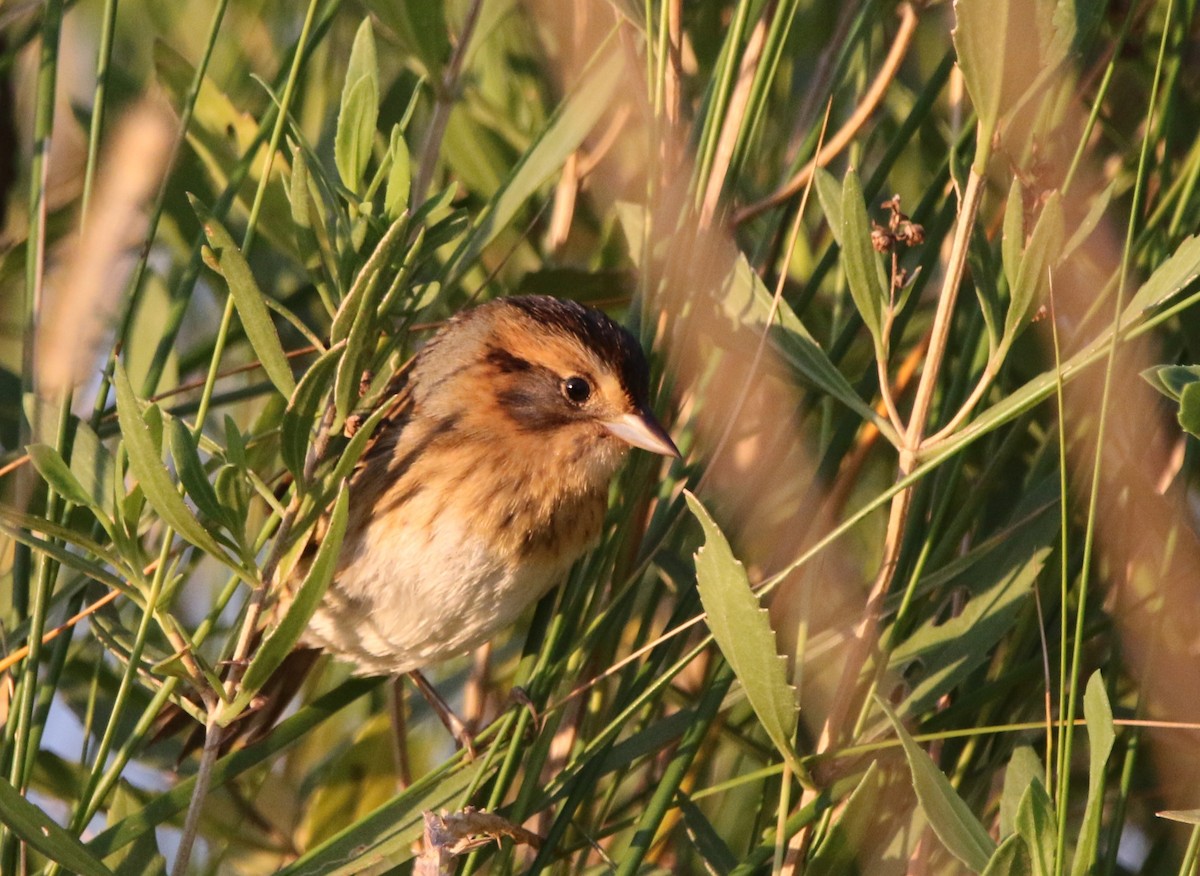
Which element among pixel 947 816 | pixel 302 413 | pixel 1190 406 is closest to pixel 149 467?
pixel 302 413

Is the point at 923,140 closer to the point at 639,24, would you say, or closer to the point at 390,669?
the point at 639,24

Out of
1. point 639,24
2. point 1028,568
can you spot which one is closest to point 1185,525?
point 1028,568

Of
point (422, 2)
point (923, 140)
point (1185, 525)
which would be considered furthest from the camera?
point (923, 140)

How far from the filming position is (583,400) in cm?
251

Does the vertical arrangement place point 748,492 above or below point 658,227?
below

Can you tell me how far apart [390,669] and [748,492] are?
0.65 metres

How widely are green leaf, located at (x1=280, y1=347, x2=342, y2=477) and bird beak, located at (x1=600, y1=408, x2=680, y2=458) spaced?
61 centimetres

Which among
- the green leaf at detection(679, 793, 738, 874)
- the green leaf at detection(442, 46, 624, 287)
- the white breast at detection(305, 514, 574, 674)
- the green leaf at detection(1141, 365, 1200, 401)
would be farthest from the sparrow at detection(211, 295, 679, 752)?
the green leaf at detection(1141, 365, 1200, 401)

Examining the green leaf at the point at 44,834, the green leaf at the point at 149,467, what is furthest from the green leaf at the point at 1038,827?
the green leaf at the point at 44,834

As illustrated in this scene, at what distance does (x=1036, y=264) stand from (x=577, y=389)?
997 mm

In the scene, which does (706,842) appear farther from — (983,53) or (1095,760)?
(983,53)

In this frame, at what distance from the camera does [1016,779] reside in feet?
5.50

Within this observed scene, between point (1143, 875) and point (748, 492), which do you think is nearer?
point (1143, 875)

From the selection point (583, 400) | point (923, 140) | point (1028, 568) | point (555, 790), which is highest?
point (923, 140)
